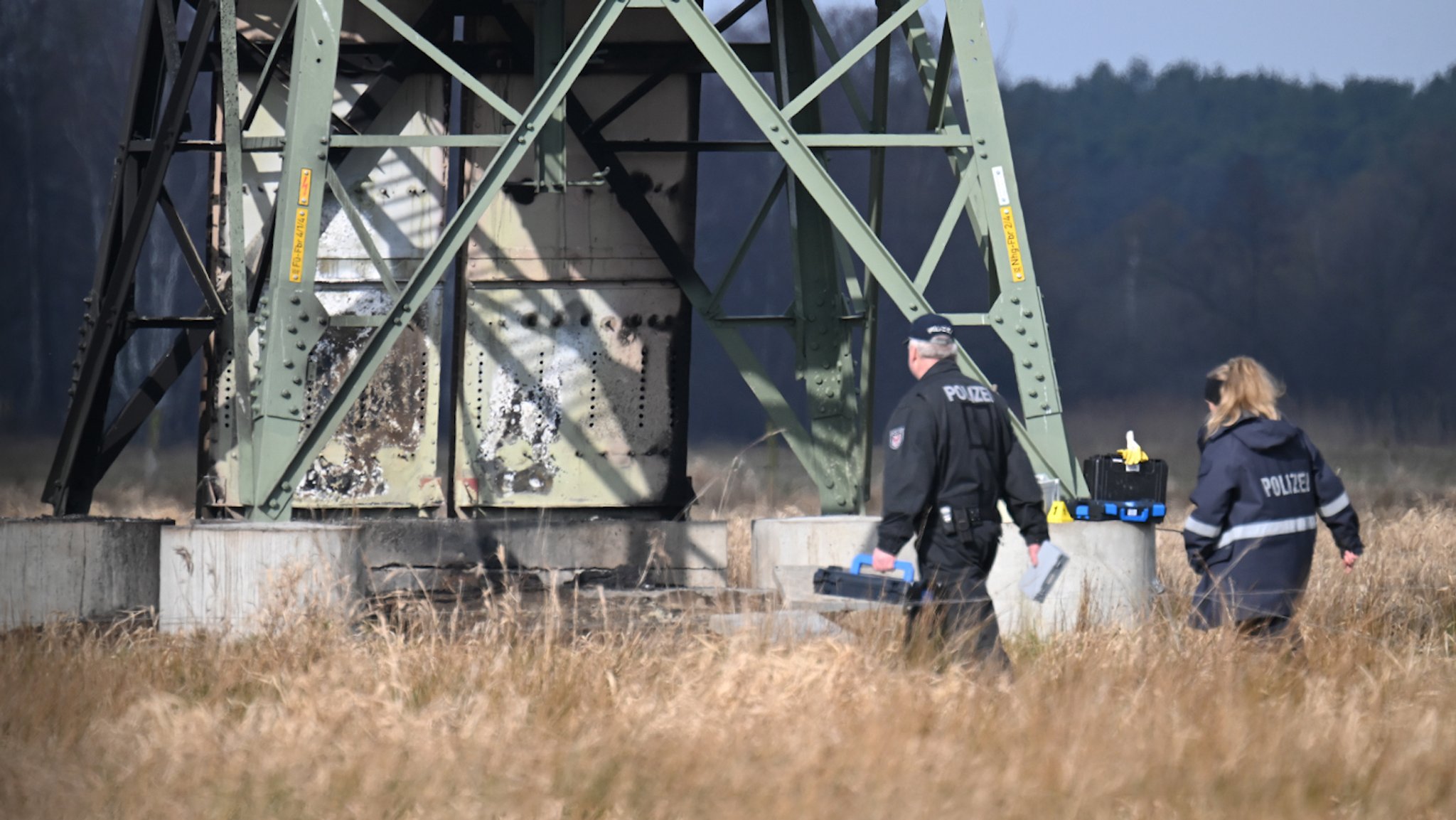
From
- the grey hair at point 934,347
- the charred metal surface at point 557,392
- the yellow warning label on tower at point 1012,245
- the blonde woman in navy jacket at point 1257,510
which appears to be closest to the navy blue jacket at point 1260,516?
the blonde woman in navy jacket at point 1257,510

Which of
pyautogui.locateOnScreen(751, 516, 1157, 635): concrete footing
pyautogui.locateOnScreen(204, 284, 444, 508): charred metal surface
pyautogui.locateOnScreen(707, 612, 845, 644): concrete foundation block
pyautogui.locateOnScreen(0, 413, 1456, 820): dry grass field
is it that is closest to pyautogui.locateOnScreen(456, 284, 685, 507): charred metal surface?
pyautogui.locateOnScreen(204, 284, 444, 508): charred metal surface

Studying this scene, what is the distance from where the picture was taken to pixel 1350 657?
6629 mm

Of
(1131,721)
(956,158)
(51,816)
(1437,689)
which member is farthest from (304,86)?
(1437,689)

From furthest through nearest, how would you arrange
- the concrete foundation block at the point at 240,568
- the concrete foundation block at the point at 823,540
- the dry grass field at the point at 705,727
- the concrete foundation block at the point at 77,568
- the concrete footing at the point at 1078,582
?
the concrete foundation block at the point at 823,540
the concrete foundation block at the point at 77,568
the concrete footing at the point at 1078,582
the concrete foundation block at the point at 240,568
the dry grass field at the point at 705,727

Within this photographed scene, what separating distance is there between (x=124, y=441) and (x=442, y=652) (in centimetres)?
509

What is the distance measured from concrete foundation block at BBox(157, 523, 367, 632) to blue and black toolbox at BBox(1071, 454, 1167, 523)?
13.6 ft

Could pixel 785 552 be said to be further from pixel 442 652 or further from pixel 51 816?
pixel 51 816

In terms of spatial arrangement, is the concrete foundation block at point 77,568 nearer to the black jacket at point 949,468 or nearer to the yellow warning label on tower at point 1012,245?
the black jacket at point 949,468

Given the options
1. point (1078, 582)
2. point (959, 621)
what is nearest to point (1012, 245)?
point (1078, 582)

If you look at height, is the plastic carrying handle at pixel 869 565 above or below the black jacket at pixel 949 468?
below

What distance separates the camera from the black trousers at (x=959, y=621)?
19.9 ft

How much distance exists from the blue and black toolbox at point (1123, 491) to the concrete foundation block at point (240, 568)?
4.13m

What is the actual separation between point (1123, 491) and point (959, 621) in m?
2.64

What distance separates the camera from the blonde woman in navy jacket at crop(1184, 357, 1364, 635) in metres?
6.47
